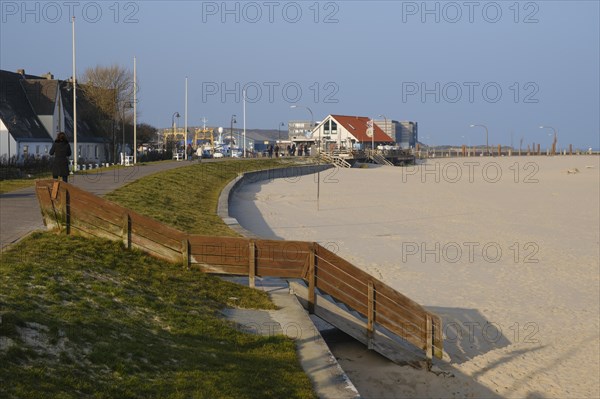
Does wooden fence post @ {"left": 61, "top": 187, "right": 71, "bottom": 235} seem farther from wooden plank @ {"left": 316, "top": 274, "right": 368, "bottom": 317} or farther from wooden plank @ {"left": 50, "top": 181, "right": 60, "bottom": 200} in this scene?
wooden plank @ {"left": 316, "top": 274, "right": 368, "bottom": 317}

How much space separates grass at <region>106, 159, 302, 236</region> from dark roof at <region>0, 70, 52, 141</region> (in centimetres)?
2406

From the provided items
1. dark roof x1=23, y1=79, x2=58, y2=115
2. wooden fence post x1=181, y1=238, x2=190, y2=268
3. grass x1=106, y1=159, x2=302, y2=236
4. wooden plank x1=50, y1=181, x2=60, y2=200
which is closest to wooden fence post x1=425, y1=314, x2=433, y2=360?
wooden fence post x1=181, y1=238, x2=190, y2=268

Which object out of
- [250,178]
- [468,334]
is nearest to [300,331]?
[468,334]

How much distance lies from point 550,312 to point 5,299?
11.0m

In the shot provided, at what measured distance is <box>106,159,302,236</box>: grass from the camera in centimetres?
1891

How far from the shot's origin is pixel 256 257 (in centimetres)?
1202

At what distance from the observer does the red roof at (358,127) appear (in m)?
107

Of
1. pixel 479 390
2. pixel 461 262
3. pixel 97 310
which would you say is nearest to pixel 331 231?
pixel 461 262

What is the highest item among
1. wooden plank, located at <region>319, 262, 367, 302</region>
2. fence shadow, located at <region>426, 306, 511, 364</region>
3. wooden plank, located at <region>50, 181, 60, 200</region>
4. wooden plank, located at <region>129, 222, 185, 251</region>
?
wooden plank, located at <region>50, 181, 60, 200</region>

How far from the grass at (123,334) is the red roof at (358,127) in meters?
92.7

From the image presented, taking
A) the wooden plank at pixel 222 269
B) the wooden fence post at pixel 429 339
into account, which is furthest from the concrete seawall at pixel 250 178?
the wooden fence post at pixel 429 339

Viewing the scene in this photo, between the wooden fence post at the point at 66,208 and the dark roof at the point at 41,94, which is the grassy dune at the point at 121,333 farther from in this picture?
the dark roof at the point at 41,94

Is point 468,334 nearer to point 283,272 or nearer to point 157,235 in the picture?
point 283,272

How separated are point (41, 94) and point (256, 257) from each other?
60.6 metres
